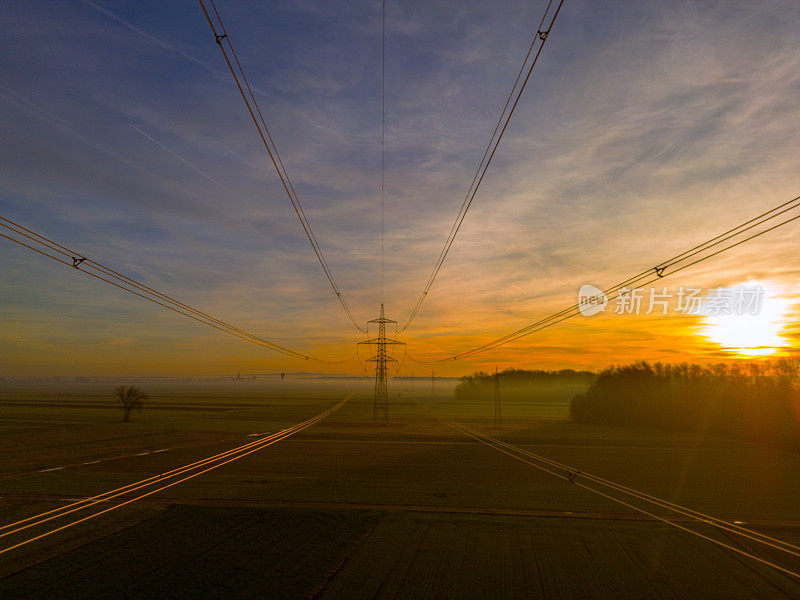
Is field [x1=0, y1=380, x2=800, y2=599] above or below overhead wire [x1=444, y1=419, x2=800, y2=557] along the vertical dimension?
above

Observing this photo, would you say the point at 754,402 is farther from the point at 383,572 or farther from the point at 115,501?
the point at 115,501

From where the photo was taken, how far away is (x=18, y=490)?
22438 millimetres

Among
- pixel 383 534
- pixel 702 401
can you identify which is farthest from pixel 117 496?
pixel 702 401

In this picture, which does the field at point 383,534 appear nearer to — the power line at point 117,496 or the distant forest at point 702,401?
the power line at point 117,496

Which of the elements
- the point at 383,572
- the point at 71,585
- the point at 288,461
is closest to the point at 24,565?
the point at 71,585

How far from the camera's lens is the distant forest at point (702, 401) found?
194 feet

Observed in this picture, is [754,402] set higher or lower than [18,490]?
higher

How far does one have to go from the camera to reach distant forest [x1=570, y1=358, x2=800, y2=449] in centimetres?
5923

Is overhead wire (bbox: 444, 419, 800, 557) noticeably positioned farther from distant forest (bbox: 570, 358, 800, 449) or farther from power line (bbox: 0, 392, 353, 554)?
distant forest (bbox: 570, 358, 800, 449)

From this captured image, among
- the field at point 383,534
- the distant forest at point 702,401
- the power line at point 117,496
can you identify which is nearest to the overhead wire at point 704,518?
the field at point 383,534

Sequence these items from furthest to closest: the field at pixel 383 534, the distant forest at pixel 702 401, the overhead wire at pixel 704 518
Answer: the distant forest at pixel 702 401 → the overhead wire at pixel 704 518 → the field at pixel 383 534

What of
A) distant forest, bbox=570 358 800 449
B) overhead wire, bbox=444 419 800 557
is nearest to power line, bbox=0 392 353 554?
overhead wire, bbox=444 419 800 557

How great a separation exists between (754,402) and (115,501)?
78.7 meters

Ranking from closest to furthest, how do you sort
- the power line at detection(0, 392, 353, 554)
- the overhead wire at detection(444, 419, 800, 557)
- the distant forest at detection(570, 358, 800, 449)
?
the power line at detection(0, 392, 353, 554)
the overhead wire at detection(444, 419, 800, 557)
the distant forest at detection(570, 358, 800, 449)
